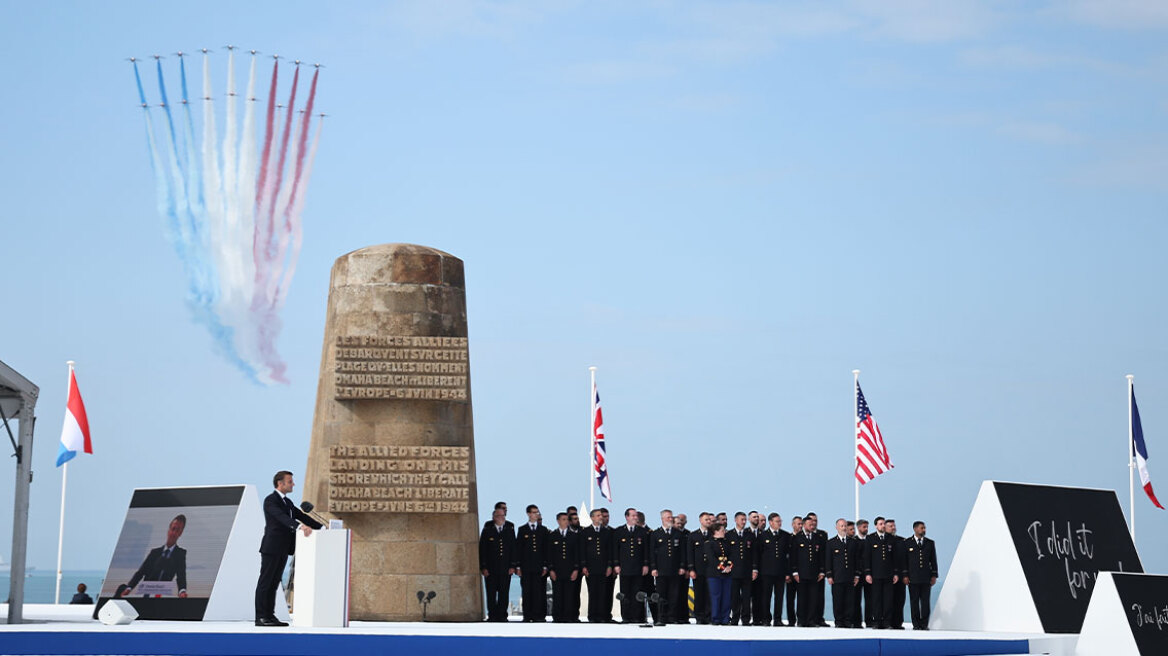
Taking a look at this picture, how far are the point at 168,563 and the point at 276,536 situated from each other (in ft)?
17.5

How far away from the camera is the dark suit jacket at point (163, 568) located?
20.8 metres

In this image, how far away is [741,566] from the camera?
789 inches

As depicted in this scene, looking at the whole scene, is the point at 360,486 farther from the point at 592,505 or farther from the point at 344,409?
the point at 592,505

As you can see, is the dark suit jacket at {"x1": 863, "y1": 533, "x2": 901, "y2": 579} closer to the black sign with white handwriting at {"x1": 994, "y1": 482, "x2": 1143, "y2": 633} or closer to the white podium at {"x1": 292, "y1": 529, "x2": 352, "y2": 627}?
the black sign with white handwriting at {"x1": 994, "y1": 482, "x2": 1143, "y2": 633}

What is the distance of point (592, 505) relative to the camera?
2580cm

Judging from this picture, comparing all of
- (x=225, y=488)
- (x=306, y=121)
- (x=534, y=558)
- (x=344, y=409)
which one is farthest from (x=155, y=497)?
(x=306, y=121)

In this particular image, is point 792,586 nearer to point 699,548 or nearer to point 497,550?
point 699,548

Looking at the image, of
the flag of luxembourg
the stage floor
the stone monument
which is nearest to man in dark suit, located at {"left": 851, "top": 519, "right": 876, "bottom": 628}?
the stage floor

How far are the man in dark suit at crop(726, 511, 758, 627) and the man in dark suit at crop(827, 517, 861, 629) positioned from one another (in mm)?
1055

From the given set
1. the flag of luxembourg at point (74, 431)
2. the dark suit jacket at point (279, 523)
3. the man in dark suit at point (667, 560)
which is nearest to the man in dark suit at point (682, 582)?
the man in dark suit at point (667, 560)

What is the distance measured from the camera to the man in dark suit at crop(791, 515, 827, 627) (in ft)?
66.7

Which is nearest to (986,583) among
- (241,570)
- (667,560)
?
(667,560)

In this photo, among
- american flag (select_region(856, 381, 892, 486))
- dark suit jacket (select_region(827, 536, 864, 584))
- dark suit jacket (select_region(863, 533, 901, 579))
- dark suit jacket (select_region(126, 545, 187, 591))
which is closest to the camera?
dark suit jacket (select_region(827, 536, 864, 584))

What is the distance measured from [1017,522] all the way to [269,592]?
1002 centimetres
